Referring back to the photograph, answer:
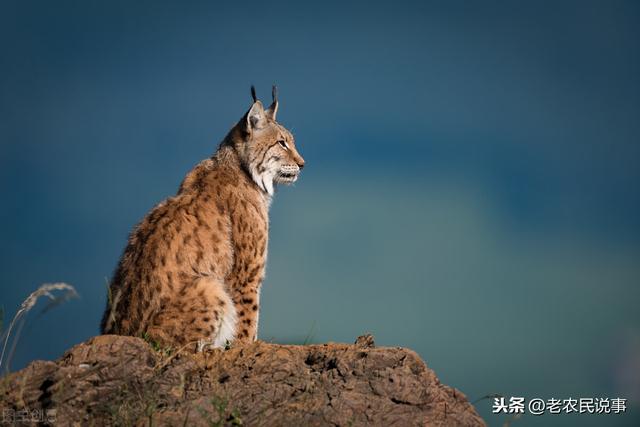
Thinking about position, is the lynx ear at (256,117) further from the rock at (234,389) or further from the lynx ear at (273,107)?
the rock at (234,389)

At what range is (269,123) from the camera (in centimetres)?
→ 1088

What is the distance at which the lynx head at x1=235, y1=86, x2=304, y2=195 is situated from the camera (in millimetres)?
10516

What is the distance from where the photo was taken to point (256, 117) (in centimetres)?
1063

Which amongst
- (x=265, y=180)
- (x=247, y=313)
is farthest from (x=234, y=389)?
(x=265, y=180)

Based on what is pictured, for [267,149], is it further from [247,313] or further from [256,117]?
[247,313]

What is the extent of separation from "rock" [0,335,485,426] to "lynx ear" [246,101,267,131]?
460 cm

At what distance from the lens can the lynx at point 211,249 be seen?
26.0 ft

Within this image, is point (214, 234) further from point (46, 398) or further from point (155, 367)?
point (46, 398)

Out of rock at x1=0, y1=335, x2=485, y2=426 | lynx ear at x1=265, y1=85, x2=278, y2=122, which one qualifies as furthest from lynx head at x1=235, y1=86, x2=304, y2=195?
rock at x1=0, y1=335, x2=485, y2=426

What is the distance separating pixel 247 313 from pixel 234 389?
2677 mm

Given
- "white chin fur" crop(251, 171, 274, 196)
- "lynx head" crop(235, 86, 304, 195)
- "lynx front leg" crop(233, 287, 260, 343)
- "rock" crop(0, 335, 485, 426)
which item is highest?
"lynx head" crop(235, 86, 304, 195)

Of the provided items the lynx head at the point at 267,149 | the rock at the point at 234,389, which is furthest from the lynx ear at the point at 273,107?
the rock at the point at 234,389

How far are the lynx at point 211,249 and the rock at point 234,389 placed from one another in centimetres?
83

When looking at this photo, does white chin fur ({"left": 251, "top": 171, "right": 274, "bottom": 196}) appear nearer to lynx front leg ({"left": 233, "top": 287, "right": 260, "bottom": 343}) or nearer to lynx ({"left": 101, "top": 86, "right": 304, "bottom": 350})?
lynx ({"left": 101, "top": 86, "right": 304, "bottom": 350})
